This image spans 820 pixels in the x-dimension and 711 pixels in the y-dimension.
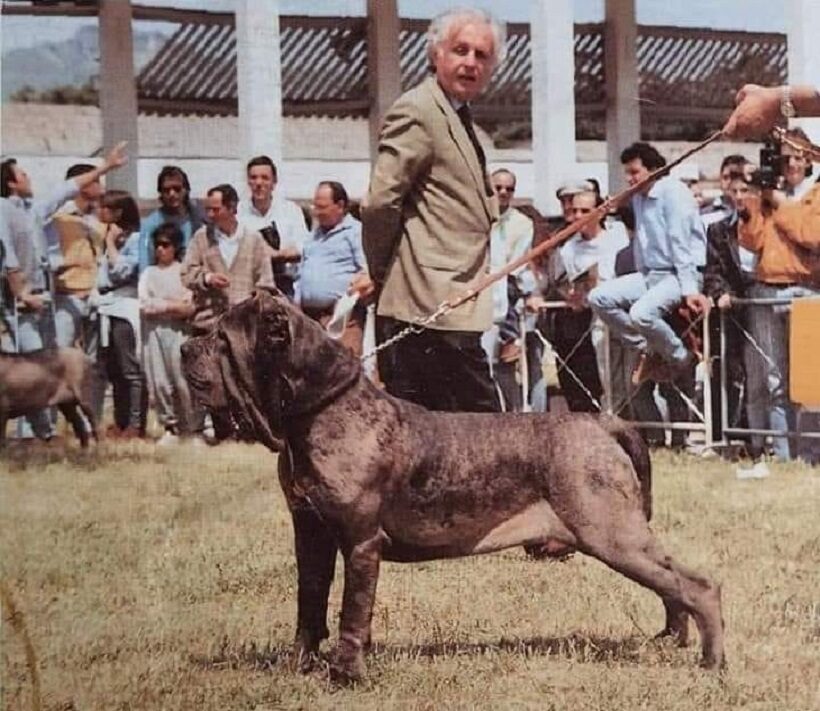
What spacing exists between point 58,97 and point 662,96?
71cm

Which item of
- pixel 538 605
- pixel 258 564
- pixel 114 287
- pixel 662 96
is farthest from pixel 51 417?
pixel 662 96

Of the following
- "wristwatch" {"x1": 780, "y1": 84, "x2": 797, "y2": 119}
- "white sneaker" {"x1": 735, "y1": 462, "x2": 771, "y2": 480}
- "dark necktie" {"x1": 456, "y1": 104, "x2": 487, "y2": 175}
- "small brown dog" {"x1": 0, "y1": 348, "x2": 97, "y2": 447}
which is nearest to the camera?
"small brown dog" {"x1": 0, "y1": 348, "x2": 97, "y2": 447}

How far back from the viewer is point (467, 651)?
1933mm

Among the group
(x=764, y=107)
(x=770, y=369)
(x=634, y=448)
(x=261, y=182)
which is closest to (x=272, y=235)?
(x=261, y=182)

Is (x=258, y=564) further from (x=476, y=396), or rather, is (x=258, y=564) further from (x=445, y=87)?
(x=445, y=87)

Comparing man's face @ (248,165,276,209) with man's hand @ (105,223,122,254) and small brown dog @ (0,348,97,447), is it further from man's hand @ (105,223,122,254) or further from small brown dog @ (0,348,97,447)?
small brown dog @ (0,348,97,447)

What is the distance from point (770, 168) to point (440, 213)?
0.42m

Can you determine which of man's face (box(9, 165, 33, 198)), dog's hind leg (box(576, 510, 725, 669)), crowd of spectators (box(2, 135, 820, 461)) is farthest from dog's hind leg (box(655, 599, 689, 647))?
man's face (box(9, 165, 33, 198))

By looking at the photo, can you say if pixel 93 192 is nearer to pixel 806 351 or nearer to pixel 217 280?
pixel 217 280

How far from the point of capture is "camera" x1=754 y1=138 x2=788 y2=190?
2.02 meters

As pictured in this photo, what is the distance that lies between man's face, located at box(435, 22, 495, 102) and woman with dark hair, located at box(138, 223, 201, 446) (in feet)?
1.14

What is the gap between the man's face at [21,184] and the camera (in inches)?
71.9

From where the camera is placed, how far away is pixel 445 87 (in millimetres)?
1882

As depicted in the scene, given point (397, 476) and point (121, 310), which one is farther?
point (397, 476)
